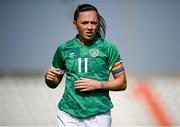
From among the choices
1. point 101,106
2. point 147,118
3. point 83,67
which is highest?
point 83,67

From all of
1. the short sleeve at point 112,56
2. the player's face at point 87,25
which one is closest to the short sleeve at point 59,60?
the player's face at point 87,25

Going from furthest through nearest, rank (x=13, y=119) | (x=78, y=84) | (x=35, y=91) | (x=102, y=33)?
1. (x=35, y=91)
2. (x=13, y=119)
3. (x=102, y=33)
4. (x=78, y=84)

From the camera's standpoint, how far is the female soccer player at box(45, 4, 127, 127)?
376 cm

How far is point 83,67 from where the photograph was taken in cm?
379

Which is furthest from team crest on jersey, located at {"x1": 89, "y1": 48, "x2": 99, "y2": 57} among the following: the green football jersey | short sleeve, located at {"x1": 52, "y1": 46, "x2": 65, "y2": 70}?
short sleeve, located at {"x1": 52, "y1": 46, "x2": 65, "y2": 70}

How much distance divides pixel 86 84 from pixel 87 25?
0.39 m

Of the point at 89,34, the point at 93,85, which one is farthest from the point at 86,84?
the point at 89,34

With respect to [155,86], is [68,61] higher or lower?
higher

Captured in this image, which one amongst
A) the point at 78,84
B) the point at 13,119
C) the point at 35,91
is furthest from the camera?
the point at 35,91

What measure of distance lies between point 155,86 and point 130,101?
2.94ft

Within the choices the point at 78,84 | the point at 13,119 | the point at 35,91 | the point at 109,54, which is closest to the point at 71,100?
the point at 78,84

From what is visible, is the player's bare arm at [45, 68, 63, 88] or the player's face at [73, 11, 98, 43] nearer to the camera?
the player's face at [73, 11, 98, 43]

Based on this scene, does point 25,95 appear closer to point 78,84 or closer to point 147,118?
point 147,118

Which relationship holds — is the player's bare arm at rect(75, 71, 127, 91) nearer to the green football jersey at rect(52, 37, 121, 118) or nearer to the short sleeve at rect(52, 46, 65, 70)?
the green football jersey at rect(52, 37, 121, 118)
